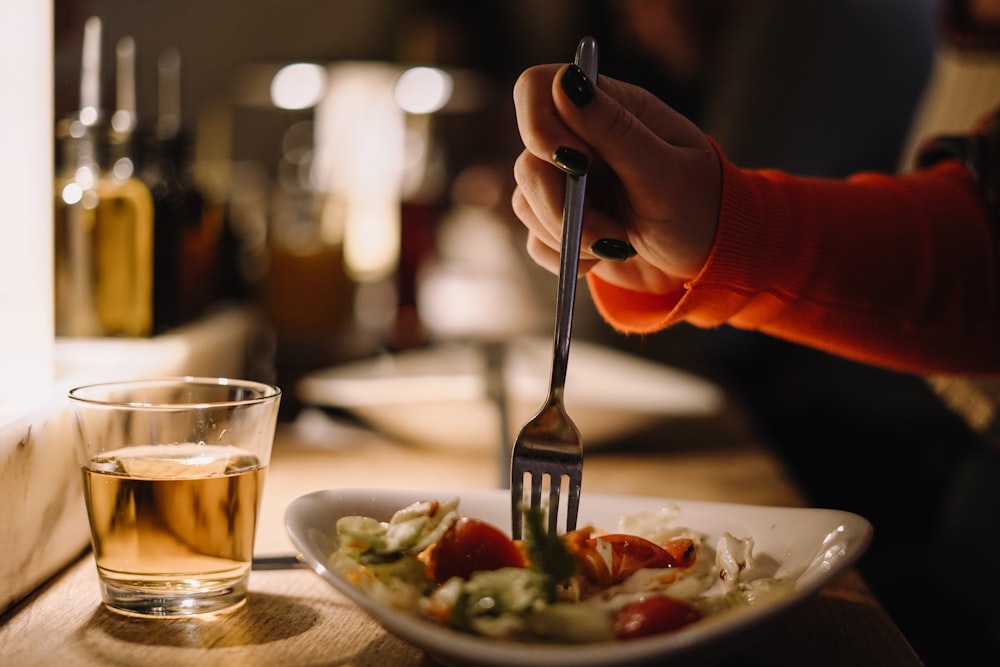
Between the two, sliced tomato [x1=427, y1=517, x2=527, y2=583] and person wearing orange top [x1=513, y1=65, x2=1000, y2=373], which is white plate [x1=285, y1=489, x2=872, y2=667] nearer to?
sliced tomato [x1=427, y1=517, x2=527, y2=583]

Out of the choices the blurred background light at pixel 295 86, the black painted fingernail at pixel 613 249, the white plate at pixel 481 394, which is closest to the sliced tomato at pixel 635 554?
the black painted fingernail at pixel 613 249

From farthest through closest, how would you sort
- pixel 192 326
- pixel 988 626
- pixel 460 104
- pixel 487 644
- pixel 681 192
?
pixel 460 104 < pixel 192 326 < pixel 988 626 < pixel 681 192 < pixel 487 644

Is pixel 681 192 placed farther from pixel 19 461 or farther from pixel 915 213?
pixel 19 461

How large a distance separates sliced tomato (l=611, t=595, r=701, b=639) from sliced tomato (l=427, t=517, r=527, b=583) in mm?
79

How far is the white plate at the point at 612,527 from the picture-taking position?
47 centimetres

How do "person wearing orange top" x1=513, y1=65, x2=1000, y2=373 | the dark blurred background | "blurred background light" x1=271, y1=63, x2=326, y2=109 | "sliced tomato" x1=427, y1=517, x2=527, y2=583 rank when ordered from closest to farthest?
"sliced tomato" x1=427, y1=517, x2=527, y2=583, "person wearing orange top" x1=513, y1=65, x2=1000, y2=373, the dark blurred background, "blurred background light" x1=271, y1=63, x2=326, y2=109

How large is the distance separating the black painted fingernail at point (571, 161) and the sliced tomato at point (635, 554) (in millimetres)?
232

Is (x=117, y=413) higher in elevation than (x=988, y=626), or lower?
higher

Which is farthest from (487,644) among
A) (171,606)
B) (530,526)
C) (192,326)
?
(192,326)

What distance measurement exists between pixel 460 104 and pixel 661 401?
1383 mm

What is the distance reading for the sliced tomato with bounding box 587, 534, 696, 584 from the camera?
606 mm

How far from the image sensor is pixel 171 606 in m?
0.64

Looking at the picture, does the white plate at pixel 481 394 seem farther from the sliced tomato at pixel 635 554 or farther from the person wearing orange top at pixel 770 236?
the sliced tomato at pixel 635 554

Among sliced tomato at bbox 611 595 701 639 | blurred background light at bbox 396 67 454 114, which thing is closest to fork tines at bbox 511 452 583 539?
sliced tomato at bbox 611 595 701 639
